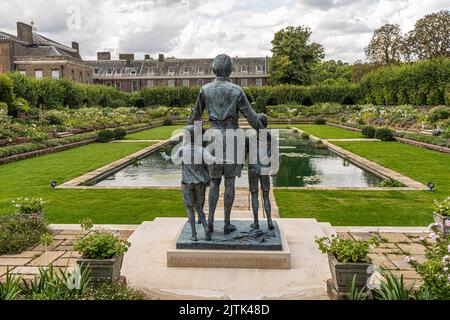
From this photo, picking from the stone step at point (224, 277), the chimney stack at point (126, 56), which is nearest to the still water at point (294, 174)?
the stone step at point (224, 277)

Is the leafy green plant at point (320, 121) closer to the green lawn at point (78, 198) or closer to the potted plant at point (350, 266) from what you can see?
the green lawn at point (78, 198)

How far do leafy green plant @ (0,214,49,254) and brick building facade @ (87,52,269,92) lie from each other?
50.7m

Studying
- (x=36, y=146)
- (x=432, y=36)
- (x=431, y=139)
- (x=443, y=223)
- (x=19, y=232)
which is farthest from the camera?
(x=432, y=36)

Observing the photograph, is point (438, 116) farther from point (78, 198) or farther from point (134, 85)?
point (134, 85)

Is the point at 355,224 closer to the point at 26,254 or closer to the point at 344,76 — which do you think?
the point at 26,254

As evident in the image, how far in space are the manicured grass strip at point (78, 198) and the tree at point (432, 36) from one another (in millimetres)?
38869

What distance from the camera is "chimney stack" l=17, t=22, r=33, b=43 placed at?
45.0 m

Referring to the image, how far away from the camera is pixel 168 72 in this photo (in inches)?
2237

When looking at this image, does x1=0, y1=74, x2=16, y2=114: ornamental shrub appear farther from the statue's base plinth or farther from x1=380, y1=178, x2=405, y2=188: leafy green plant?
the statue's base plinth

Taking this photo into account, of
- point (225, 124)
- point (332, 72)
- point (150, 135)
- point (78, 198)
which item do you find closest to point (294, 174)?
point (78, 198)

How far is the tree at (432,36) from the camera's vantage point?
39750 mm

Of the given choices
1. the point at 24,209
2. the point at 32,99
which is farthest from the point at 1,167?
the point at 32,99

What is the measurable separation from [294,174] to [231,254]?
767 cm

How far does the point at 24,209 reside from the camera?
6.36 metres
